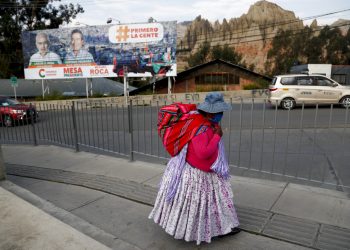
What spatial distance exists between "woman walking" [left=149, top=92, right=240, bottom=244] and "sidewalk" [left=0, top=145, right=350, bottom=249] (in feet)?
0.98

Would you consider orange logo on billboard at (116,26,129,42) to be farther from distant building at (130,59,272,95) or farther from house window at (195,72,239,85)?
house window at (195,72,239,85)

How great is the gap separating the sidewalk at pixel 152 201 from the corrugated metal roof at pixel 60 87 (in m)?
23.3

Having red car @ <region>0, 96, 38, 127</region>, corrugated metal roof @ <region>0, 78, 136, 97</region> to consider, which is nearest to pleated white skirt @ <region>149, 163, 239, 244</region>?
red car @ <region>0, 96, 38, 127</region>

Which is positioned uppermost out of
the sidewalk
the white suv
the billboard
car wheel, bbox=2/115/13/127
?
the billboard

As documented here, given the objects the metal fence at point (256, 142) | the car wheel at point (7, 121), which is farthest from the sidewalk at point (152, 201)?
the car wheel at point (7, 121)

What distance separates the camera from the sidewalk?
2.95 m

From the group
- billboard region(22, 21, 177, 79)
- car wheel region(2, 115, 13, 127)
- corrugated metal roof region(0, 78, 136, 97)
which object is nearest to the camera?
car wheel region(2, 115, 13, 127)

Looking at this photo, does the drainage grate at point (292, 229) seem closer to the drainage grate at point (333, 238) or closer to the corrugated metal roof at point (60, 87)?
the drainage grate at point (333, 238)

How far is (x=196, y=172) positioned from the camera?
270 cm

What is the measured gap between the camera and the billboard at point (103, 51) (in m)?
20.5

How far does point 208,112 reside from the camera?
2625 mm

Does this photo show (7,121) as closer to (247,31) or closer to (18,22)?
(18,22)

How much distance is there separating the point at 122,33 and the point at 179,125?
64.9 feet

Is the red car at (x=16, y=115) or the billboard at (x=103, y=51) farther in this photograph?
the billboard at (x=103, y=51)
